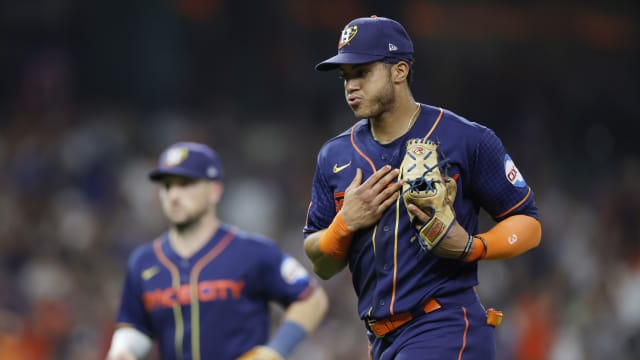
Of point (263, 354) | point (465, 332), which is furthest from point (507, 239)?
point (263, 354)

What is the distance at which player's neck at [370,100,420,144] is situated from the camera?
15.8 feet

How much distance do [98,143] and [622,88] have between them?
7.39 metres

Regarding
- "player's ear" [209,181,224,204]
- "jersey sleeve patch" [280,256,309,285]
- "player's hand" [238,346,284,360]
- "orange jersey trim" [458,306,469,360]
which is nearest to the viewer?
"orange jersey trim" [458,306,469,360]

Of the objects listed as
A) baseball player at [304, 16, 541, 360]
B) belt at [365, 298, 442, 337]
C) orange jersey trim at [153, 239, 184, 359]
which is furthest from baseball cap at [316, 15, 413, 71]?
orange jersey trim at [153, 239, 184, 359]

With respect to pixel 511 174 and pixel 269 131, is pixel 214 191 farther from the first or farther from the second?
pixel 269 131

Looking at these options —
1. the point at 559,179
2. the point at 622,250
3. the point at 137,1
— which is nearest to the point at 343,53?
the point at 622,250

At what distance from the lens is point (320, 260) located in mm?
4875

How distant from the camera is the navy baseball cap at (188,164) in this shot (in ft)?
→ 22.2

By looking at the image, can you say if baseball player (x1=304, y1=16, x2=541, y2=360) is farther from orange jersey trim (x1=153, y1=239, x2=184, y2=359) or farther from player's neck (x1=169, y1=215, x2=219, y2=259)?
player's neck (x1=169, y1=215, x2=219, y2=259)

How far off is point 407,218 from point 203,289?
215 centimetres

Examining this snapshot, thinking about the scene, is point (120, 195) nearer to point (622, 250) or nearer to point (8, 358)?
point (8, 358)

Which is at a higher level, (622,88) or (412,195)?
(412,195)

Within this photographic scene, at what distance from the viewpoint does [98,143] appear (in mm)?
14273

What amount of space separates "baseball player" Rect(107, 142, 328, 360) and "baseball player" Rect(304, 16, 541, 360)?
174 cm
